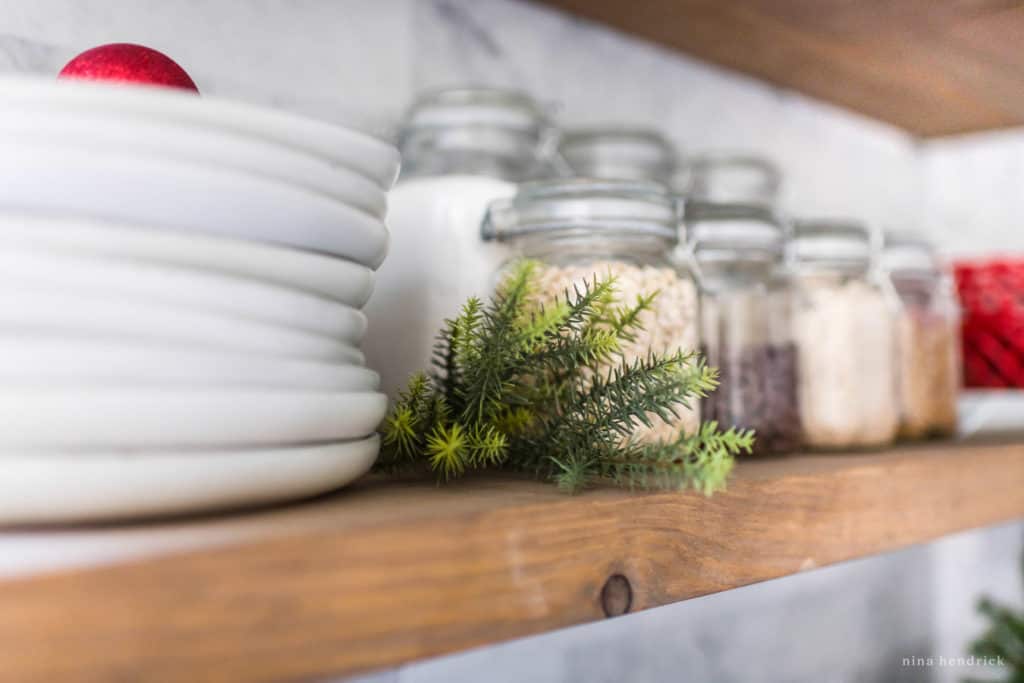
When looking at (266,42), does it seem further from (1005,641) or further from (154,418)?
(1005,641)

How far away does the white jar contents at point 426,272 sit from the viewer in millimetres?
521

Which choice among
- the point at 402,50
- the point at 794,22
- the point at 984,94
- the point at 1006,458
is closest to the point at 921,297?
the point at 1006,458

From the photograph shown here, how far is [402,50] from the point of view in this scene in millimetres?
692

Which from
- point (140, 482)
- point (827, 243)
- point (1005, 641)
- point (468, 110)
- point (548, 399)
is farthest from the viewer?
point (1005, 641)

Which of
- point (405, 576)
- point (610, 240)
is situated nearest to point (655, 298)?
point (610, 240)

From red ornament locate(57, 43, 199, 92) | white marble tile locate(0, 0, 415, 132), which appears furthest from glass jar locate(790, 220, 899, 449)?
red ornament locate(57, 43, 199, 92)

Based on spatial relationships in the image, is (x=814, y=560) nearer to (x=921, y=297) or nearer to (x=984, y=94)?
(x=921, y=297)

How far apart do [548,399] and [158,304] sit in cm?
21

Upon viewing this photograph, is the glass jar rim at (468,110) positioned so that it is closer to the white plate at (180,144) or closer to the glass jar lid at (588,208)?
the glass jar lid at (588,208)

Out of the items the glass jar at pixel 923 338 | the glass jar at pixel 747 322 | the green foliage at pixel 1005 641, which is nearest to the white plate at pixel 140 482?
the glass jar at pixel 747 322

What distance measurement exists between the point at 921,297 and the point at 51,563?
740 millimetres

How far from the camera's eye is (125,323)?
290 millimetres

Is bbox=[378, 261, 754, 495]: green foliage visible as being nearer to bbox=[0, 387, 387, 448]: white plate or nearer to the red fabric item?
bbox=[0, 387, 387, 448]: white plate

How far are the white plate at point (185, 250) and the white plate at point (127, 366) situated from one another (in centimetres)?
3
